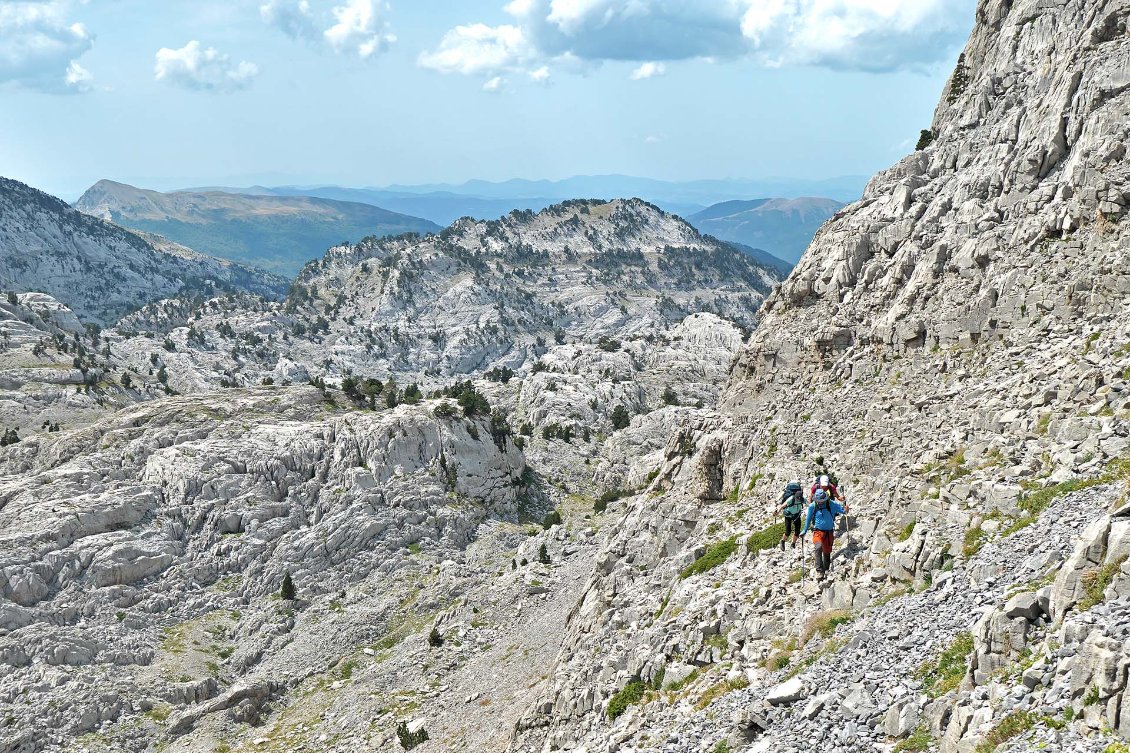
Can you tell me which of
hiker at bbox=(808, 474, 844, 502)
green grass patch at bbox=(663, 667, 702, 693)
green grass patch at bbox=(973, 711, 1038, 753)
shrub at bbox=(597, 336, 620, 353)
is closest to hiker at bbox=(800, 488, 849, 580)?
hiker at bbox=(808, 474, 844, 502)

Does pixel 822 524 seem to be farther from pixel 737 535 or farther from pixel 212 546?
pixel 212 546

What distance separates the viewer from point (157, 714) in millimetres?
58719

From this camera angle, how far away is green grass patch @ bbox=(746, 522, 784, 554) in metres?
31.3

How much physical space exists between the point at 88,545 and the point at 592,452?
62718mm

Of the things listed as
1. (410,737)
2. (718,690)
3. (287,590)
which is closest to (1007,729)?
(718,690)

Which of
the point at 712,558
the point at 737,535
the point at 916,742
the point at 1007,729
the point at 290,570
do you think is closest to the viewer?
the point at 1007,729

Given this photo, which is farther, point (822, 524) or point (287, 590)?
point (287, 590)

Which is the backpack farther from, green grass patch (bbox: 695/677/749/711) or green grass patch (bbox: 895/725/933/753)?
green grass patch (bbox: 895/725/933/753)

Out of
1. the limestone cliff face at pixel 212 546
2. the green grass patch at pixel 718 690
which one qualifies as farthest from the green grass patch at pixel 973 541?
the limestone cliff face at pixel 212 546

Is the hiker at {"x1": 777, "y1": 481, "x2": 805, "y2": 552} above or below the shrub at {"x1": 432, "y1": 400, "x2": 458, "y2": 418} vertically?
above

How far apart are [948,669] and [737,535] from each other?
17.6 m

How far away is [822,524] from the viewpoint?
2564 centimetres

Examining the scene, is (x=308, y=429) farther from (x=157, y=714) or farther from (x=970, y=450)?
(x=970, y=450)

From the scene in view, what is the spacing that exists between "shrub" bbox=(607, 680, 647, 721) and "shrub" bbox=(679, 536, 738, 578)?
6423 mm
